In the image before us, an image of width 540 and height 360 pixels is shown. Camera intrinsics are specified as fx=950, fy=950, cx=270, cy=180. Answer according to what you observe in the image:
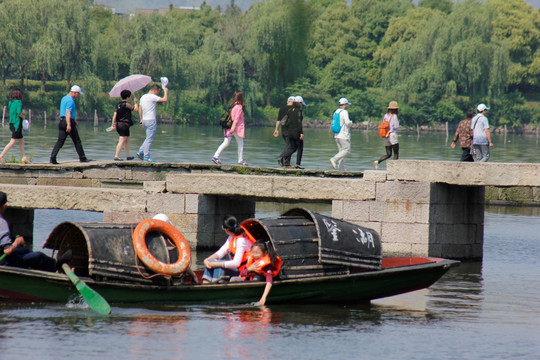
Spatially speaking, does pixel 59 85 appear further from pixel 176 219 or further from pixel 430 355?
pixel 430 355

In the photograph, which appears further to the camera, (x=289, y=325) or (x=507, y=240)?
(x=507, y=240)

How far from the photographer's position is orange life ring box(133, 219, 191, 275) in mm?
12469

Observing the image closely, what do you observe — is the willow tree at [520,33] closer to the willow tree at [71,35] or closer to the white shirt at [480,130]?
the willow tree at [71,35]

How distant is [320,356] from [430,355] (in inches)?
51.1

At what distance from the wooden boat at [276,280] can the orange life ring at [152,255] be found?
13 centimetres

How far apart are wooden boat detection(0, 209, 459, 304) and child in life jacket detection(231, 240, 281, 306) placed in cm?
10

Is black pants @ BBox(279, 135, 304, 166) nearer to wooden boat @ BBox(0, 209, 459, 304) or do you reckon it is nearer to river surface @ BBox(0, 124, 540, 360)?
river surface @ BBox(0, 124, 540, 360)

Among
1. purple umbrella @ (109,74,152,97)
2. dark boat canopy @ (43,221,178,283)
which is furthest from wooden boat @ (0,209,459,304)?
purple umbrella @ (109,74,152,97)

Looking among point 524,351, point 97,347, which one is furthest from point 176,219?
point 524,351

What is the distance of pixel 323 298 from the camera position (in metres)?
13.3

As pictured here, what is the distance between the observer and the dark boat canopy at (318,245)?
42.2 ft

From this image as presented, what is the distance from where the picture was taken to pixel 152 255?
41.4 feet

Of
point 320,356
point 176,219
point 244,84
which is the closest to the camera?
point 320,356

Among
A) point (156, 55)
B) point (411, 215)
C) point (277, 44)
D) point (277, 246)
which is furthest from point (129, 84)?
point (277, 44)
